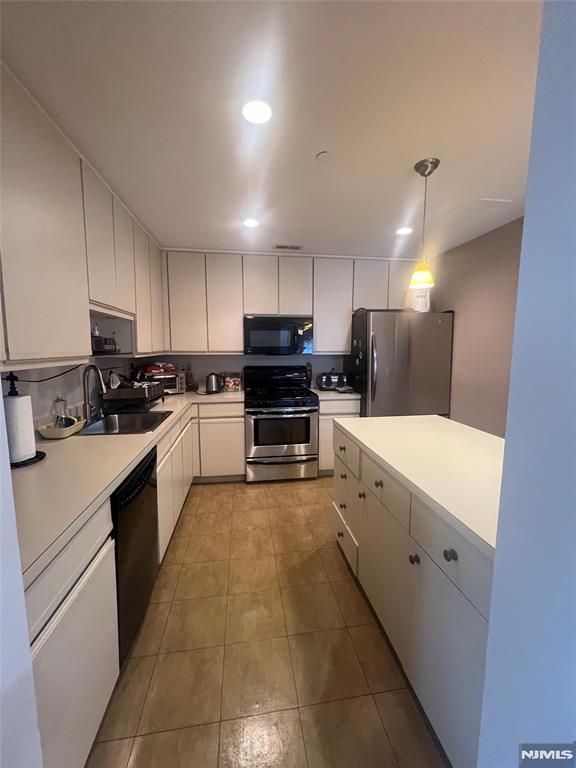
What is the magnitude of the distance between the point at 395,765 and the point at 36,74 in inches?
107

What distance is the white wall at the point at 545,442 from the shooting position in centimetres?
42

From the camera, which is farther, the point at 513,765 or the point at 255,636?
the point at 255,636

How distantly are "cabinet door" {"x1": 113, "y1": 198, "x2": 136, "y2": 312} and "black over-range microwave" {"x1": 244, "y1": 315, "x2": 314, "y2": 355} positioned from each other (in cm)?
128

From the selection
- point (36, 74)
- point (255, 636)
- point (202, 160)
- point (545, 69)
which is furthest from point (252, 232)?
point (255, 636)

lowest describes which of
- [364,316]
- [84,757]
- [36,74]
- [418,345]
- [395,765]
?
[395,765]

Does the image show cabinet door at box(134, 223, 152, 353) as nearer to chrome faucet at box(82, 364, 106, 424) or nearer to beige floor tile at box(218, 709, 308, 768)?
chrome faucet at box(82, 364, 106, 424)

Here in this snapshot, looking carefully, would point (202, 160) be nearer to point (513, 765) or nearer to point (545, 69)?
point (545, 69)

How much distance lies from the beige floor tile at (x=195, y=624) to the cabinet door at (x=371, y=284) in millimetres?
3055

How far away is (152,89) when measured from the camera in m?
1.18

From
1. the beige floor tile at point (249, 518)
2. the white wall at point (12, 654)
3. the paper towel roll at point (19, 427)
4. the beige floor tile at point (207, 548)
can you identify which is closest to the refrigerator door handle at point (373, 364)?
the beige floor tile at point (249, 518)

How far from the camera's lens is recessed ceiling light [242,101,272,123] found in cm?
125

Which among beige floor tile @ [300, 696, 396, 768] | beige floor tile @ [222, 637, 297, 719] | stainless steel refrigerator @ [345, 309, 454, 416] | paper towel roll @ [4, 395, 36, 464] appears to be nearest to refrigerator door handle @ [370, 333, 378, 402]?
stainless steel refrigerator @ [345, 309, 454, 416]

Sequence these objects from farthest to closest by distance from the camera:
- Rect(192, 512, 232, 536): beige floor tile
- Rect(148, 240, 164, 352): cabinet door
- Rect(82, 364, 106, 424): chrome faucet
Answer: Rect(148, 240, 164, 352): cabinet door, Rect(192, 512, 232, 536): beige floor tile, Rect(82, 364, 106, 424): chrome faucet

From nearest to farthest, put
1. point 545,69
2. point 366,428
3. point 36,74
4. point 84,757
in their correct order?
point 545,69 < point 84,757 < point 36,74 < point 366,428
